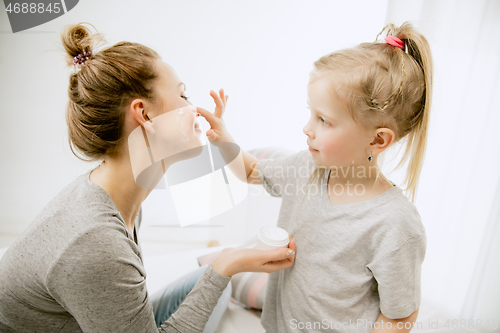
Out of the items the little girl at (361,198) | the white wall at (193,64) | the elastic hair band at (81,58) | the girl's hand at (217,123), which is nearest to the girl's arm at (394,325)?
the little girl at (361,198)

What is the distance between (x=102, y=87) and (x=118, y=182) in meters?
0.24

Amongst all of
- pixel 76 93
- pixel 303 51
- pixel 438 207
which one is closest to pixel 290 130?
pixel 303 51

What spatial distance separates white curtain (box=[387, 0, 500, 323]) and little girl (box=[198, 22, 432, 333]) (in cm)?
60

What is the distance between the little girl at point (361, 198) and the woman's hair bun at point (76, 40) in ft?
1.81

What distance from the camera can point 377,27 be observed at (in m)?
1.43

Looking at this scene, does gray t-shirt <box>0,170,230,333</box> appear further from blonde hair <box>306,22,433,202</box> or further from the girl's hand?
blonde hair <box>306,22,433,202</box>

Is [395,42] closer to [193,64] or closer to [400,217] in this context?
[400,217]

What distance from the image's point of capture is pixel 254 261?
73 cm

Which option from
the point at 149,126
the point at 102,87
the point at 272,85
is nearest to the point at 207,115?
the point at 149,126

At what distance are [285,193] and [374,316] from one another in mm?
383

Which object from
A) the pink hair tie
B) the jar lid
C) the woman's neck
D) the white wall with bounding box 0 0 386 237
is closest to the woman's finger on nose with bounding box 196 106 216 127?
the woman's neck

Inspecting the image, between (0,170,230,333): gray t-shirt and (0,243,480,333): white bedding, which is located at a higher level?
(0,170,230,333): gray t-shirt

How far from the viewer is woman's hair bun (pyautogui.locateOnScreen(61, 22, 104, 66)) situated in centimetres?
72

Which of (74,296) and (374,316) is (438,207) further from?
(74,296)
